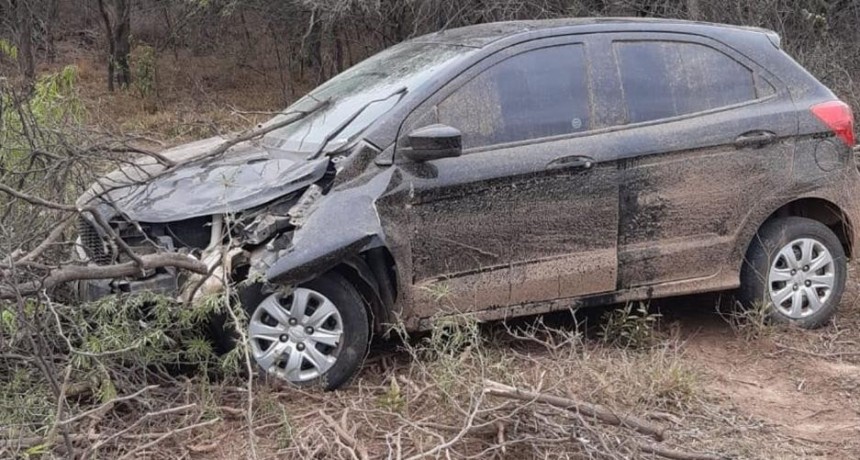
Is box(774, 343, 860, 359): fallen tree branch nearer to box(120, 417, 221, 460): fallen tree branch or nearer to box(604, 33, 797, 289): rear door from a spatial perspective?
box(604, 33, 797, 289): rear door

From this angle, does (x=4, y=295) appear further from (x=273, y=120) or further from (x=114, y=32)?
(x=114, y=32)

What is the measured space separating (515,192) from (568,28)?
1039mm

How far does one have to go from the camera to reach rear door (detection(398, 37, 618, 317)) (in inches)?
185


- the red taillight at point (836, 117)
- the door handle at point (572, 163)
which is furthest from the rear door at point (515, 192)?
the red taillight at point (836, 117)

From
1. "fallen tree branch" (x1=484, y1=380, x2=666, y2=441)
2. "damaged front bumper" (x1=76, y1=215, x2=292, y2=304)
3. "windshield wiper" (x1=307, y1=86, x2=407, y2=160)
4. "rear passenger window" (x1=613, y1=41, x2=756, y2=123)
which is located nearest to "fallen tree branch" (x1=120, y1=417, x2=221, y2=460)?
"damaged front bumper" (x1=76, y1=215, x2=292, y2=304)

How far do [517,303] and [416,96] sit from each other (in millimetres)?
1171

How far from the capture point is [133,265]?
422 centimetres

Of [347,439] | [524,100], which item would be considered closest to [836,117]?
[524,100]

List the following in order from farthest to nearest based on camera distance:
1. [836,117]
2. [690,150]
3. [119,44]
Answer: [119,44]
[836,117]
[690,150]

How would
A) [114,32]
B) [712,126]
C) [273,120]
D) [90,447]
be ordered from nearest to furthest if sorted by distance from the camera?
[90,447], [712,126], [273,120], [114,32]

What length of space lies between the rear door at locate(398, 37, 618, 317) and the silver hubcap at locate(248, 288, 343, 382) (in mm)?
480

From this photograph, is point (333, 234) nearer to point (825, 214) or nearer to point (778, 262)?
point (778, 262)

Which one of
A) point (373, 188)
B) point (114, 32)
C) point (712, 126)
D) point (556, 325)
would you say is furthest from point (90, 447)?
point (114, 32)

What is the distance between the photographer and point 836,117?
18.0ft
